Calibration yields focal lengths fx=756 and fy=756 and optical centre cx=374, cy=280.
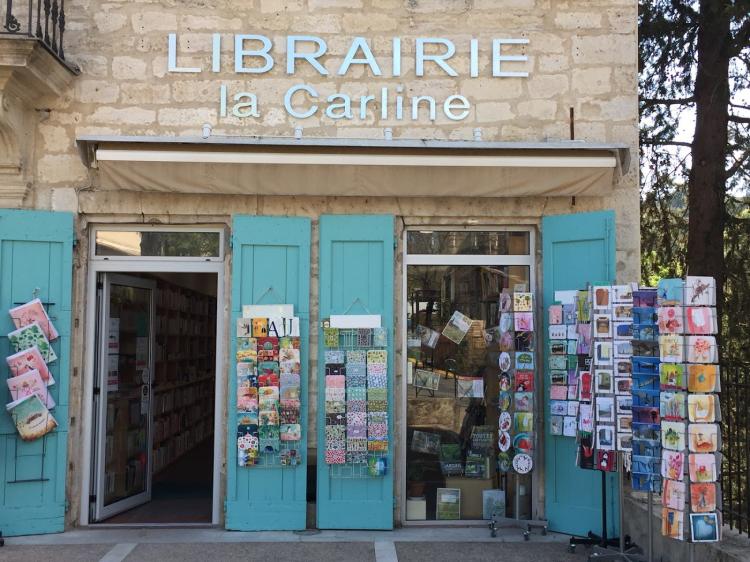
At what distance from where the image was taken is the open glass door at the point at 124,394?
21.2 feet

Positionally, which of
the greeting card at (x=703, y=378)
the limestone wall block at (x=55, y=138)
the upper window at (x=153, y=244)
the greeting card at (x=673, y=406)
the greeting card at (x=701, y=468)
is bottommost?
the greeting card at (x=701, y=468)

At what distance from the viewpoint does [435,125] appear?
633cm

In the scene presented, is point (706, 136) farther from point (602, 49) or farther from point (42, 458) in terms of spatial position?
point (42, 458)

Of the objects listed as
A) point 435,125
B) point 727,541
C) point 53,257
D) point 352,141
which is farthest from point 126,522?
point 727,541

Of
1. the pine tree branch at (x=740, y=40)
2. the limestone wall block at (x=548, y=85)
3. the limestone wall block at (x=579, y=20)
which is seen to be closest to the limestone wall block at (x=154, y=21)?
the limestone wall block at (x=548, y=85)

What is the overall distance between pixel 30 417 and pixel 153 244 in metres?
1.68

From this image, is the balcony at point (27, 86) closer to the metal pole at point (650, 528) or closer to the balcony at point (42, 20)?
the balcony at point (42, 20)

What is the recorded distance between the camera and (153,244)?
6410 millimetres

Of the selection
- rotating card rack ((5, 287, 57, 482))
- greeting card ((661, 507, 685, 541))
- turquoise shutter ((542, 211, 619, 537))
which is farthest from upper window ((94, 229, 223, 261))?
greeting card ((661, 507, 685, 541))

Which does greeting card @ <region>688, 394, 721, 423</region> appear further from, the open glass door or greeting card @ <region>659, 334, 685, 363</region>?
the open glass door

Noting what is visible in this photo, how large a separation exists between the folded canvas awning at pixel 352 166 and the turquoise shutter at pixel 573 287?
0.30m

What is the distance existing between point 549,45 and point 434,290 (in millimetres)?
2289

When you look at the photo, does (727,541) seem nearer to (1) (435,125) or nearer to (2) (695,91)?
(1) (435,125)

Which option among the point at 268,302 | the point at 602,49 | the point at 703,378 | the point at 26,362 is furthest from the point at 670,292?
the point at 26,362
